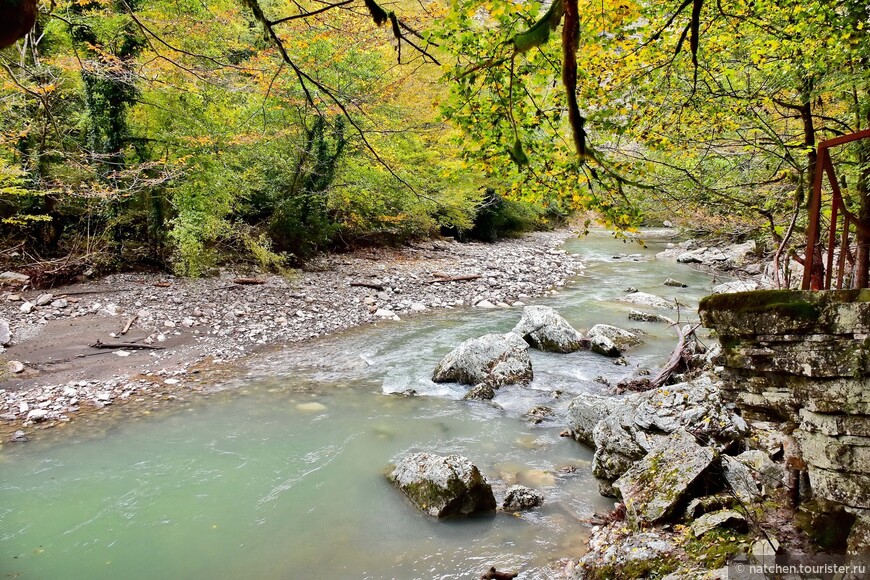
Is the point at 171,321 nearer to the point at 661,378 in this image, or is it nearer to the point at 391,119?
the point at 391,119

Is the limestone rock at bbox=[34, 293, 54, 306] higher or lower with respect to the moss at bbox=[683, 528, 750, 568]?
higher

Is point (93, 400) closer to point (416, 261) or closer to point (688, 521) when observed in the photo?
point (688, 521)

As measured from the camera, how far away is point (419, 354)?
37.7 feet

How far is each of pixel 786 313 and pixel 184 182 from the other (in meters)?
14.8

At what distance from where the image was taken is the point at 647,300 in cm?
1614

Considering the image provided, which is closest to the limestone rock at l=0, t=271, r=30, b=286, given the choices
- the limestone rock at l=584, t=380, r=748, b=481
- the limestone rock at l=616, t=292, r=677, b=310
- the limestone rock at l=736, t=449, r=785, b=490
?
the limestone rock at l=584, t=380, r=748, b=481

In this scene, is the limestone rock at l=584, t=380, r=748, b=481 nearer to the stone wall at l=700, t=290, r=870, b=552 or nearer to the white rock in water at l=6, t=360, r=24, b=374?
the stone wall at l=700, t=290, r=870, b=552

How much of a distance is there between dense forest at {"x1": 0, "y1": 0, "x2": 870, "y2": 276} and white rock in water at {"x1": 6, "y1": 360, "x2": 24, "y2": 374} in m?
4.13

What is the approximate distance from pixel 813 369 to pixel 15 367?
12.0 metres

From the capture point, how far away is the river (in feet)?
16.9

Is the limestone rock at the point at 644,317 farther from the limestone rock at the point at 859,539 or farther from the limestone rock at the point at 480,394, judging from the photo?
the limestone rock at the point at 859,539

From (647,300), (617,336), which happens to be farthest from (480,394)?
(647,300)

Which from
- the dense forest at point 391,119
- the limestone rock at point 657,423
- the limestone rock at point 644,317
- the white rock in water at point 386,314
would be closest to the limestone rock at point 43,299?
the dense forest at point 391,119

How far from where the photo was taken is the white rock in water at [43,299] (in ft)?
38.4
